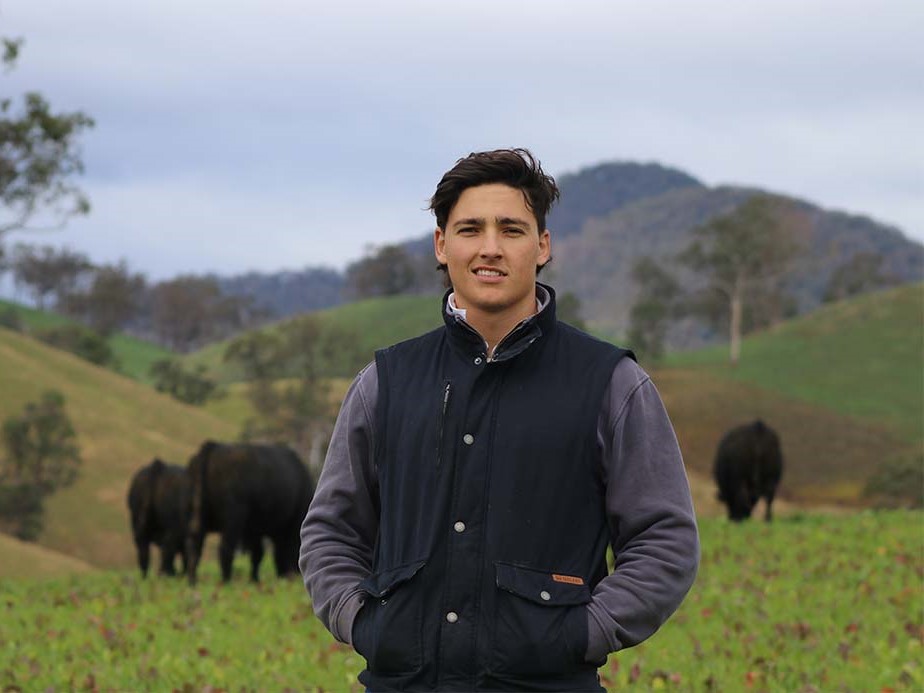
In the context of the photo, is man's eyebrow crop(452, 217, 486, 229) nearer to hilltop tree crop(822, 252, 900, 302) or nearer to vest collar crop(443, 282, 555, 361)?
vest collar crop(443, 282, 555, 361)

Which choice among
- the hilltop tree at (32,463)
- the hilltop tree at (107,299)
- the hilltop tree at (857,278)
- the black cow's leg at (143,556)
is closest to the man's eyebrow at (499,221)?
the black cow's leg at (143,556)

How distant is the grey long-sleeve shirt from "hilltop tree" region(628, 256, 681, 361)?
8814 centimetres

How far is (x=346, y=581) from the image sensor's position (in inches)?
172

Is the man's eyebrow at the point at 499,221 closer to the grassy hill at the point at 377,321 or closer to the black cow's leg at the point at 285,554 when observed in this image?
the black cow's leg at the point at 285,554

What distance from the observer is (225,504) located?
20.2 metres

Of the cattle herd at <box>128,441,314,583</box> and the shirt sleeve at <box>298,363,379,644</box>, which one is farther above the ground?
the shirt sleeve at <box>298,363,379,644</box>

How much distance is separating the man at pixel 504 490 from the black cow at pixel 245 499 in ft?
52.0

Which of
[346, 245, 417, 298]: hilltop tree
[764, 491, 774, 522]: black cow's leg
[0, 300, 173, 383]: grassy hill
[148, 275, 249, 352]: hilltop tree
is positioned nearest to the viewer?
[764, 491, 774, 522]: black cow's leg

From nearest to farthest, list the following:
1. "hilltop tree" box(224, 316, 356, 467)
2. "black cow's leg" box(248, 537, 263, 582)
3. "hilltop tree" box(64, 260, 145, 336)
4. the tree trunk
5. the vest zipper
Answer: the vest zipper → "black cow's leg" box(248, 537, 263, 582) → "hilltop tree" box(224, 316, 356, 467) → the tree trunk → "hilltop tree" box(64, 260, 145, 336)

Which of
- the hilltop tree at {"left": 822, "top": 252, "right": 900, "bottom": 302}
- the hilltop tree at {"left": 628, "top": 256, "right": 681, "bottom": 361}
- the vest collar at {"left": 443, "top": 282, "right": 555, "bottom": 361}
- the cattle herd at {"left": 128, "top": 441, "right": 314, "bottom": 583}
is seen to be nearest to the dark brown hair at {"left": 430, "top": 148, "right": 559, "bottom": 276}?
the vest collar at {"left": 443, "top": 282, "right": 555, "bottom": 361}

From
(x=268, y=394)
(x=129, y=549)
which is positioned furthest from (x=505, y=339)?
(x=268, y=394)

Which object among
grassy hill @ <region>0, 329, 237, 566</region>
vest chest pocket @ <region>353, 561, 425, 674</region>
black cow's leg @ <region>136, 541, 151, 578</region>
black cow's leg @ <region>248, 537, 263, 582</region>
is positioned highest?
vest chest pocket @ <region>353, 561, 425, 674</region>

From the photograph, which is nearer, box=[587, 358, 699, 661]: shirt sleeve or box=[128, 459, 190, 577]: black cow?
Result: box=[587, 358, 699, 661]: shirt sleeve

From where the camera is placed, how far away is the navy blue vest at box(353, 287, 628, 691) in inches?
159
